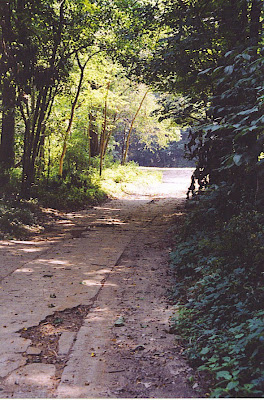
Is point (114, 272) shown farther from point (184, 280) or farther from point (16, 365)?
point (16, 365)

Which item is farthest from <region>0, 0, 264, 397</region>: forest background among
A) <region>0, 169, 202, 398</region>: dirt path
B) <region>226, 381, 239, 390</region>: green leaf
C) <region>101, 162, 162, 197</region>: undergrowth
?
<region>101, 162, 162, 197</region>: undergrowth

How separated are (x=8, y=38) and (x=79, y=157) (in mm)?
11709

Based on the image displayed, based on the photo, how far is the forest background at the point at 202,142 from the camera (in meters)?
3.35

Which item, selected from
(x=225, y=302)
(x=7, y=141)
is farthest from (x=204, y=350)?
(x=7, y=141)

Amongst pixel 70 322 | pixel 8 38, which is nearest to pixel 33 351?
pixel 70 322

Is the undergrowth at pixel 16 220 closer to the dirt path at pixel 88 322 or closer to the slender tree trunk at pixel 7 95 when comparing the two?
the dirt path at pixel 88 322

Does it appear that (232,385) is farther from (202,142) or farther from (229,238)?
(202,142)

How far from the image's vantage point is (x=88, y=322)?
168 inches

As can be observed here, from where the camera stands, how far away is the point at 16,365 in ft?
10.9

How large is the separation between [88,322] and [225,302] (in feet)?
5.22

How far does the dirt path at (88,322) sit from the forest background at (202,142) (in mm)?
334

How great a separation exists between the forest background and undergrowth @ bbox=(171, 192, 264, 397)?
0.05ft

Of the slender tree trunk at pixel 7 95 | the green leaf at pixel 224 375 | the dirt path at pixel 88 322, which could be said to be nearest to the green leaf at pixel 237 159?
the green leaf at pixel 224 375

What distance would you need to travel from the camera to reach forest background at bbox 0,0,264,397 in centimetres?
335
